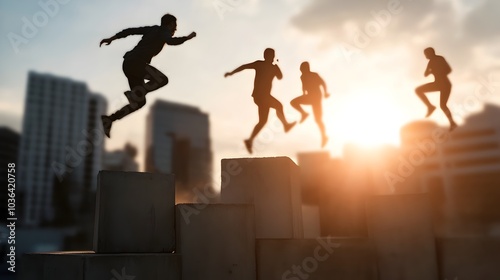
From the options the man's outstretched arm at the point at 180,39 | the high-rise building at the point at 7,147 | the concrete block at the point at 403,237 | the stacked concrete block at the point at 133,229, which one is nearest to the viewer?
the stacked concrete block at the point at 133,229

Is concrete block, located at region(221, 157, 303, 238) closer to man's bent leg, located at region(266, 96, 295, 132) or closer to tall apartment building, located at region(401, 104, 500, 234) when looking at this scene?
man's bent leg, located at region(266, 96, 295, 132)

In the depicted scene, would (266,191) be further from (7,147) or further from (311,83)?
(7,147)

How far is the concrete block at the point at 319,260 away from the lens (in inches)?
236

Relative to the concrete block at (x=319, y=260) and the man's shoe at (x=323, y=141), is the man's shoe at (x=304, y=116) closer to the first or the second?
the man's shoe at (x=323, y=141)

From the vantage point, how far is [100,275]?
5203mm

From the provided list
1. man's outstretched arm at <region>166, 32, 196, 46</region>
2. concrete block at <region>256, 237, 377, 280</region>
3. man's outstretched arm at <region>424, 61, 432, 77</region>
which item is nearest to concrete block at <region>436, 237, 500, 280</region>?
concrete block at <region>256, 237, 377, 280</region>

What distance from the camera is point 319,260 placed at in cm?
A: 602

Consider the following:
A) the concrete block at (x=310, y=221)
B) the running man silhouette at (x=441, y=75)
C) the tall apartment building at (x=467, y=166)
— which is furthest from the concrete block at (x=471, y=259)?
the tall apartment building at (x=467, y=166)

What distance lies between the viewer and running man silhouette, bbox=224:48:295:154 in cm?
866

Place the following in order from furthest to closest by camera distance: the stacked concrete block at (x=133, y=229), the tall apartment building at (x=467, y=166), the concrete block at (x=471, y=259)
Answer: the tall apartment building at (x=467, y=166), the concrete block at (x=471, y=259), the stacked concrete block at (x=133, y=229)

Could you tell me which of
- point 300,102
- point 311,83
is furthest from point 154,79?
point 311,83

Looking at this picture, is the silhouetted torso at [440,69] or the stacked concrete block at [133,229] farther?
the silhouetted torso at [440,69]

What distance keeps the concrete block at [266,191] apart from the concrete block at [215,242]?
834mm

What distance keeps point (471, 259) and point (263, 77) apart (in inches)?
187
